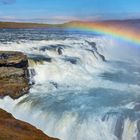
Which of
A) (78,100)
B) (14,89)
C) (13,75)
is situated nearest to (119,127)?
(78,100)

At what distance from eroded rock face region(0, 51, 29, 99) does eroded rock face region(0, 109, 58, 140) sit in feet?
17.5

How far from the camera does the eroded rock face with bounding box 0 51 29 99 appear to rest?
1995 centimetres

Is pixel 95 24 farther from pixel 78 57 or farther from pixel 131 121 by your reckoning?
pixel 131 121

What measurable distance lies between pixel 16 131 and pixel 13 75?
924 centimetres

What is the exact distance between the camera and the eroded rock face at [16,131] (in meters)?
12.1

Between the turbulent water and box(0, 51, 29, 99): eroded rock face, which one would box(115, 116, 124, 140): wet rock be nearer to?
the turbulent water

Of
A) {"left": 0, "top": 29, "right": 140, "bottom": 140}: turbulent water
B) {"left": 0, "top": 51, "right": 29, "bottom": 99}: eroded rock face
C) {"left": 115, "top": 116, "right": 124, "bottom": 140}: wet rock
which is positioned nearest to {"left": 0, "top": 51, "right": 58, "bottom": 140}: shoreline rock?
{"left": 0, "top": 51, "right": 29, "bottom": 99}: eroded rock face

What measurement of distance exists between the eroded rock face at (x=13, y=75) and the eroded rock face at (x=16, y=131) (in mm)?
5342

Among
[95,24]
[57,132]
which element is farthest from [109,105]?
[95,24]

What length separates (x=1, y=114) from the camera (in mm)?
15164

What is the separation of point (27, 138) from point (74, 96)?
25.5 feet

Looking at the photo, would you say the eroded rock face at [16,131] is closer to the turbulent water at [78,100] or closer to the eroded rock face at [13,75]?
the turbulent water at [78,100]

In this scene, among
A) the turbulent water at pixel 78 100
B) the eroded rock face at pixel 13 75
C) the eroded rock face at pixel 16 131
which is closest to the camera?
the eroded rock face at pixel 16 131

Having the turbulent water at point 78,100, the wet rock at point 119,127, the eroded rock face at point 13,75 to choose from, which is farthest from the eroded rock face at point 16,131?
the eroded rock face at point 13,75
